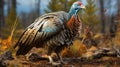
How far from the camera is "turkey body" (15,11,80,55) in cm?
741

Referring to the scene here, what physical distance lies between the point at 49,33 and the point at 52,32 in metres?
0.06

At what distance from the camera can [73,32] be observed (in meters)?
7.56

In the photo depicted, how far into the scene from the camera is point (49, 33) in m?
7.39

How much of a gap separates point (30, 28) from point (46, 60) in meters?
1.11

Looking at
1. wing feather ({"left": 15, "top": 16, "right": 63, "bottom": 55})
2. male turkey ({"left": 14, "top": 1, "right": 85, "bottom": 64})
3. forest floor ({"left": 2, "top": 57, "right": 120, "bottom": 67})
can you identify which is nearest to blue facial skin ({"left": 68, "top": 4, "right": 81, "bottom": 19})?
male turkey ({"left": 14, "top": 1, "right": 85, "bottom": 64})

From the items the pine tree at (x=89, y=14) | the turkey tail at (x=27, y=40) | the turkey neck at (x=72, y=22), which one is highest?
the turkey neck at (x=72, y=22)

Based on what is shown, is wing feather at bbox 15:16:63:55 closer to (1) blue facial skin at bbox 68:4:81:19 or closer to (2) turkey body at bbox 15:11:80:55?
(2) turkey body at bbox 15:11:80:55

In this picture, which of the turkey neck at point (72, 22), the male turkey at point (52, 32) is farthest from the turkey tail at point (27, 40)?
the turkey neck at point (72, 22)

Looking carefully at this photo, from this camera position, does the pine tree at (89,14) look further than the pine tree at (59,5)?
No

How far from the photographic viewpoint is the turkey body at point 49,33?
292 inches

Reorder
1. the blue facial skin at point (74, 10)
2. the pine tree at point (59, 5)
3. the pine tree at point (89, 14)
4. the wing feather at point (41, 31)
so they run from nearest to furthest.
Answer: the wing feather at point (41, 31)
the blue facial skin at point (74, 10)
the pine tree at point (89, 14)
the pine tree at point (59, 5)

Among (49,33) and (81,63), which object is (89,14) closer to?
(81,63)

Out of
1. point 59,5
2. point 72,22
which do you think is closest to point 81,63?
point 72,22

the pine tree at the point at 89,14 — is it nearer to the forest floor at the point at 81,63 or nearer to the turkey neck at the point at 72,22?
the forest floor at the point at 81,63
